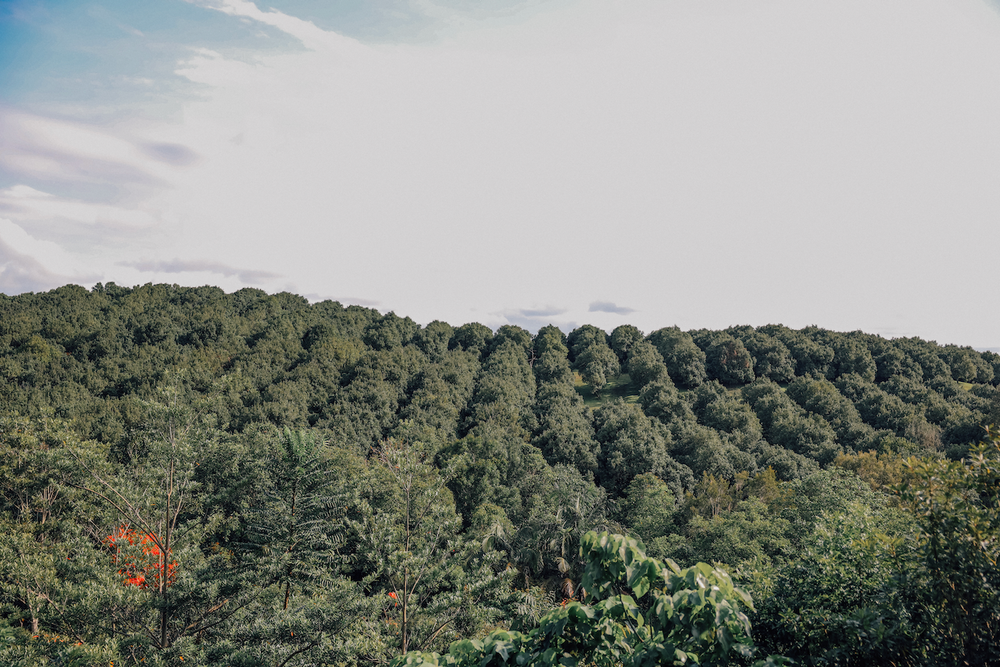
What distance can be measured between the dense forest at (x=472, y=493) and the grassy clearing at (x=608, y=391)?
0.73 m

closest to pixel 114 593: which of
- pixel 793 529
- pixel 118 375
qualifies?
pixel 793 529

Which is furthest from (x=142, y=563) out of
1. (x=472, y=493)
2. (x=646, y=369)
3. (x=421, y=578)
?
(x=646, y=369)

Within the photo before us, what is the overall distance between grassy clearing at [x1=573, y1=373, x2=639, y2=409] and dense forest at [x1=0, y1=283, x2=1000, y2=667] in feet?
2.40

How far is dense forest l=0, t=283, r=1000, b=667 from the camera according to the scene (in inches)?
166

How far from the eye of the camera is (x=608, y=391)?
206 ft

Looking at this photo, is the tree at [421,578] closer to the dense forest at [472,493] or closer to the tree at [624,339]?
the dense forest at [472,493]

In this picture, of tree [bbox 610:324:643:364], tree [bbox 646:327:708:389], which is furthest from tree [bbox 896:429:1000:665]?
tree [bbox 610:324:643:364]

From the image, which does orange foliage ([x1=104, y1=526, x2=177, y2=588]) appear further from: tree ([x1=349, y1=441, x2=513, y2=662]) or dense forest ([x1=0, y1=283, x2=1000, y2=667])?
tree ([x1=349, y1=441, x2=513, y2=662])

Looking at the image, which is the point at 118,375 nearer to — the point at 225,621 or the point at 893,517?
the point at 225,621

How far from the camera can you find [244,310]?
6806cm

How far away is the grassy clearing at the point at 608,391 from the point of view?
58.5 metres

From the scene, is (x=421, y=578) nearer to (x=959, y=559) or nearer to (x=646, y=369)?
(x=959, y=559)

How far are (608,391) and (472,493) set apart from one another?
35.2 meters

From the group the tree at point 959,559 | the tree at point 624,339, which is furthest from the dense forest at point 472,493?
the tree at point 624,339
